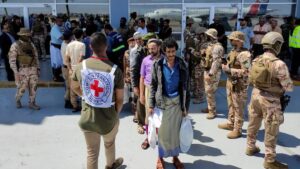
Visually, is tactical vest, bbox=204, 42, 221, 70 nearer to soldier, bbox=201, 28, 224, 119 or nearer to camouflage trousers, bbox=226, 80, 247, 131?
soldier, bbox=201, 28, 224, 119

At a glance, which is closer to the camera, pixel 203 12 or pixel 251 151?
pixel 251 151

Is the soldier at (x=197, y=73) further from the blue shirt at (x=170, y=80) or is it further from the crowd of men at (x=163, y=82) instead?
the blue shirt at (x=170, y=80)

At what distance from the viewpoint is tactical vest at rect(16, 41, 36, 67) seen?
6117 mm

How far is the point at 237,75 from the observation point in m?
4.83

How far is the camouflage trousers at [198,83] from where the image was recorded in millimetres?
6834

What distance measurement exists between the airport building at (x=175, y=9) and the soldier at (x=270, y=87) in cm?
702

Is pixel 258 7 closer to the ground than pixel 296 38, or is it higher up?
higher up

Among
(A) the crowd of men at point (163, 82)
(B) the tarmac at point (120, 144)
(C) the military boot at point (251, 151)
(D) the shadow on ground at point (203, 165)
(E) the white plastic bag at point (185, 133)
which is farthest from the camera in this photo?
(C) the military boot at point (251, 151)

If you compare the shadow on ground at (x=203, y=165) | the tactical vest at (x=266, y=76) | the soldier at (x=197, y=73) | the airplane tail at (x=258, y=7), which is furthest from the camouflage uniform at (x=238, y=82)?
the airplane tail at (x=258, y=7)

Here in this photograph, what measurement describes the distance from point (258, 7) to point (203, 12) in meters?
1.96

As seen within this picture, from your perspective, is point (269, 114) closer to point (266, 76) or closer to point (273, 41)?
point (266, 76)

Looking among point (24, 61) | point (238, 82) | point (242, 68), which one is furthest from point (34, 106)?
point (242, 68)

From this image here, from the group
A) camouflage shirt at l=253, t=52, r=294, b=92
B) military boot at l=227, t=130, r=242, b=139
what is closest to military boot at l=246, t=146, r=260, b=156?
military boot at l=227, t=130, r=242, b=139

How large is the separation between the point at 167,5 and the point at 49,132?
6804mm
